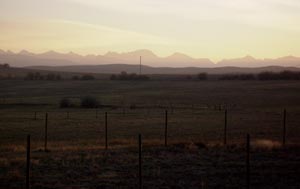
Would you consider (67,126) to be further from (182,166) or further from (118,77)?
(118,77)

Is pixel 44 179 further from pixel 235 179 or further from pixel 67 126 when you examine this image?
pixel 67 126

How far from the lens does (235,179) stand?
12.6m

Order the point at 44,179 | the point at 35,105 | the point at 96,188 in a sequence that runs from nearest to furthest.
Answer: the point at 96,188 < the point at 44,179 < the point at 35,105

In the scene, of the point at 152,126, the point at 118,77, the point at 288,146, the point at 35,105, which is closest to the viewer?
the point at 288,146

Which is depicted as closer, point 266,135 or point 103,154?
point 103,154

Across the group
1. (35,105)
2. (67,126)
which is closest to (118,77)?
(35,105)

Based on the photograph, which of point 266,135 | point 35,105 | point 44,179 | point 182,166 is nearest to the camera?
point 44,179

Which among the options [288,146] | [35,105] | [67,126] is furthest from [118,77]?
[288,146]

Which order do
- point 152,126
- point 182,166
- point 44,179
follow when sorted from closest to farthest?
point 44,179 → point 182,166 → point 152,126

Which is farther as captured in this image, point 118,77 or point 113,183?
point 118,77

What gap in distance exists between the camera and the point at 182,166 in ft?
47.9

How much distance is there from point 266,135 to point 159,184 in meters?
16.8

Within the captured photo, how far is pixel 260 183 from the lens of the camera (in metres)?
12.2

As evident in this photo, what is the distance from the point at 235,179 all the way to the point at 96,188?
4003 mm
